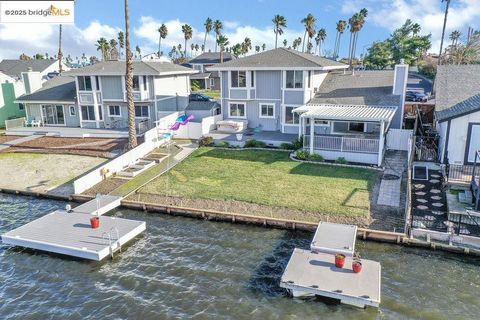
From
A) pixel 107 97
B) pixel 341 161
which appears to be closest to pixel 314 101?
pixel 341 161

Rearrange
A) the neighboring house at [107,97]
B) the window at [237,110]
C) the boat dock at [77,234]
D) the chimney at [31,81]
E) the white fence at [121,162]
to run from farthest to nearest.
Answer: the chimney at [31,81], the neighboring house at [107,97], the window at [237,110], the white fence at [121,162], the boat dock at [77,234]

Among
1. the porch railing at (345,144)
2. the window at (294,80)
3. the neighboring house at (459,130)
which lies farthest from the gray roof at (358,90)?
the porch railing at (345,144)

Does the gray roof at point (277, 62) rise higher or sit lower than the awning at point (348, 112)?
higher

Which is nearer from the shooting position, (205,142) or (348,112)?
(348,112)

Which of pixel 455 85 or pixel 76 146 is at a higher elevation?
pixel 455 85

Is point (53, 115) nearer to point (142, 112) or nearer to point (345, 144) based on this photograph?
point (142, 112)

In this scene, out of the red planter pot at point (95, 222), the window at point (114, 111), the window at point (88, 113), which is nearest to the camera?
the red planter pot at point (95, 222)

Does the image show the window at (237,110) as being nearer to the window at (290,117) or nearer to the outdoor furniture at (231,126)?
the outdoor furniture at (231,126)
